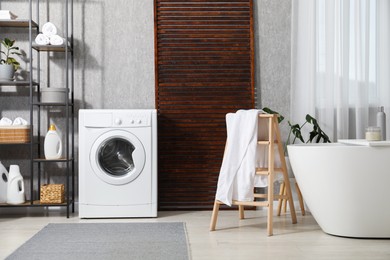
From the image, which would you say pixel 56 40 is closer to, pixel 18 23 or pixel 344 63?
pixel 18 23

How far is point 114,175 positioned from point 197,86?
101cm

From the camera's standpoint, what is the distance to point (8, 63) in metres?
4.29

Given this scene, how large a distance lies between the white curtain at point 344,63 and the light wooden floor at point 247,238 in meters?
0.80

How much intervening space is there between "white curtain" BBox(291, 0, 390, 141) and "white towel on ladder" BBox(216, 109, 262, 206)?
36.8 inches

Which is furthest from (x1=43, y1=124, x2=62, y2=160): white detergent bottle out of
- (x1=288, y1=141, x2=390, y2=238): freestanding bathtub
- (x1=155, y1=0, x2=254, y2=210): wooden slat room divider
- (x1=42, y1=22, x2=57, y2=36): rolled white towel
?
(x1=288, y1=141, x2=390, y2=238): freestanding bathtub

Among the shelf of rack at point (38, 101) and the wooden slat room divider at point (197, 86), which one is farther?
the wooden slat room divider at point (197, 86)

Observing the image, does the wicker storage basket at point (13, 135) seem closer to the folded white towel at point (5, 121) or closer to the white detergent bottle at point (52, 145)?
the folded white towel at point (5, 121)

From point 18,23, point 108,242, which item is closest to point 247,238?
point 108,242

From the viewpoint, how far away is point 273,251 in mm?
2963

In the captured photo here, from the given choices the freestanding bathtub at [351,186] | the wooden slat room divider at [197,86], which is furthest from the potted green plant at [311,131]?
the freestanding bathtub at [351,186]

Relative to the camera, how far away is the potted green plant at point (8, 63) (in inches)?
165

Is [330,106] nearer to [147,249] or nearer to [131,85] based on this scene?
[131,85]

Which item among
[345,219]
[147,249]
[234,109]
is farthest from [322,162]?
[234,109]

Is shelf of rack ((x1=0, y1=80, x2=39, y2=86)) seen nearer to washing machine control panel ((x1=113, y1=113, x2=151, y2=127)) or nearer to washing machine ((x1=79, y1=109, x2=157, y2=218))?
washing machine ((x1=79, y1=109, x2=157, y2=218))
